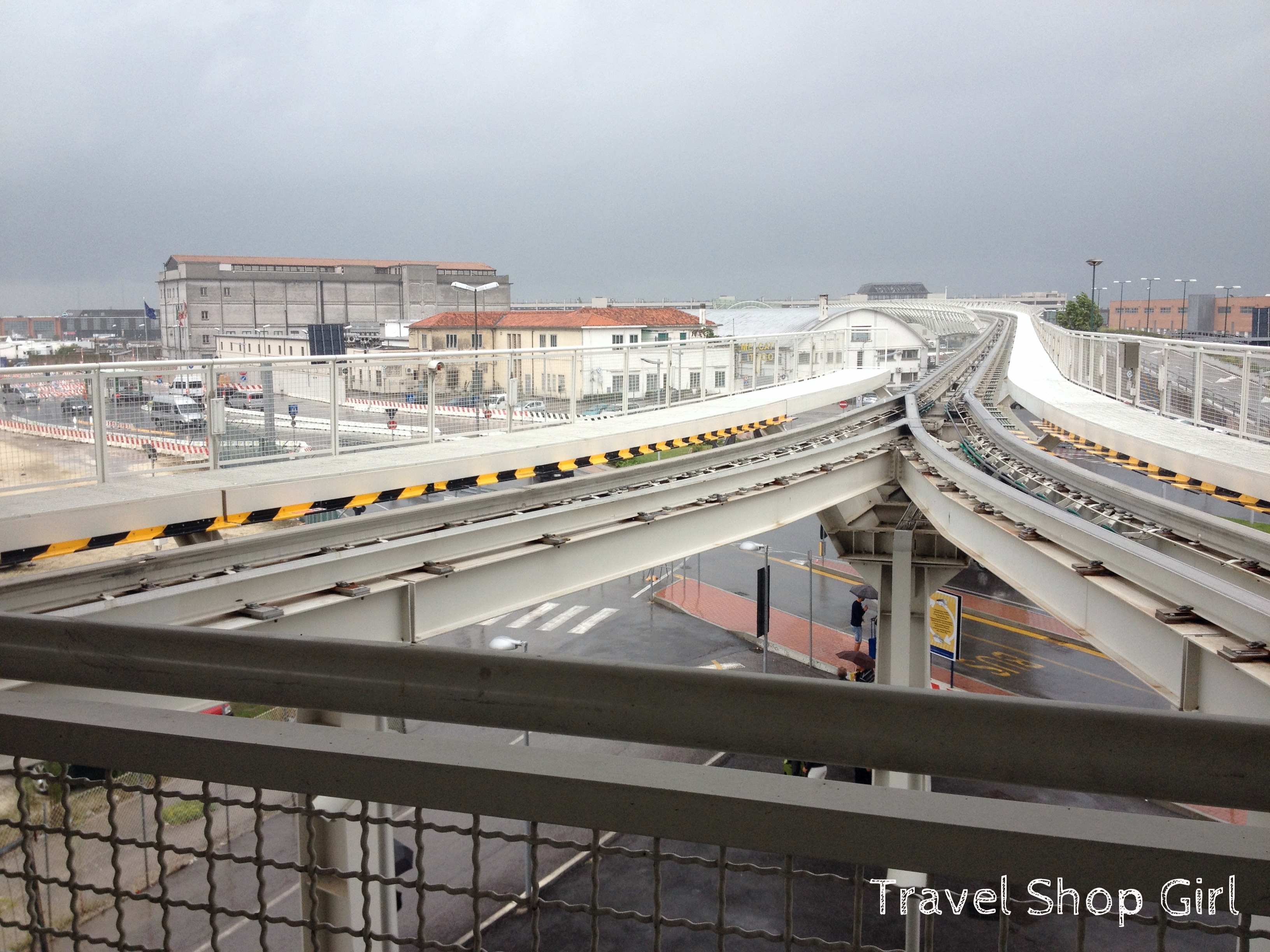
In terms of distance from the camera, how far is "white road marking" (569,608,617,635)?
1104 inches

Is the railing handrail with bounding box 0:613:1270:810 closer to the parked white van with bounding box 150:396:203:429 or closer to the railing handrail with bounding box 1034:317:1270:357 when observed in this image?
the parked white van with bounding box 150:396:203:429

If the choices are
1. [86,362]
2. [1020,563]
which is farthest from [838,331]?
[86,362]

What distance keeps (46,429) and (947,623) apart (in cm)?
1849

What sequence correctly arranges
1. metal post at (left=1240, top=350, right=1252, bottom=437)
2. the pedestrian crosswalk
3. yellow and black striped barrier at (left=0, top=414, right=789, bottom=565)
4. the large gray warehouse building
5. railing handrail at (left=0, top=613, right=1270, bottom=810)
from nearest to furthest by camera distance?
railing handrail at (left=0, top=613, right=1270, bottom=810) < yellow and black striped barrier at (left=0, top=414, right=789, bottom=565) < metal post at (left=1240, top=350, right=1252, bottom=437) < the pedestrian crosswalk < the large gray warehouse building

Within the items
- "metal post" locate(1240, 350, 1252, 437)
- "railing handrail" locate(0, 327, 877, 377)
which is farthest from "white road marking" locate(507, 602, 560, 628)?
"metal post" locate(1240, 350, 1252, 437)

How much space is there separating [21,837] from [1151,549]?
7.03 metres

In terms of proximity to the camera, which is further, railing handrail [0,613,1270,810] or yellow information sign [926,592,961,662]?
yellow information sign [926,592,961,662]

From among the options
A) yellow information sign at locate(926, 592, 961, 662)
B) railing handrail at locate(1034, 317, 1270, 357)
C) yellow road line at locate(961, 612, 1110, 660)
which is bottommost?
yellow road line at locate(961, 612, 1110, 660)

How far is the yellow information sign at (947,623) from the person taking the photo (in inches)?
854

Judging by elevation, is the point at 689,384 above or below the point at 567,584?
above

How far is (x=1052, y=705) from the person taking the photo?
146 cm

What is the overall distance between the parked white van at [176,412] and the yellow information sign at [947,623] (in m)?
16.4

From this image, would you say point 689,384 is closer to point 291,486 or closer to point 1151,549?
point 291,486

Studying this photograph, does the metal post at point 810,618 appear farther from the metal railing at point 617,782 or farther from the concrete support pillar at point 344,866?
the metal railing at point 617,782
